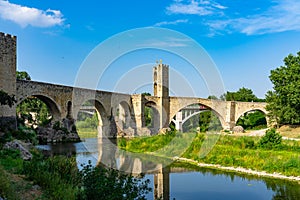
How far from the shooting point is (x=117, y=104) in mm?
39344

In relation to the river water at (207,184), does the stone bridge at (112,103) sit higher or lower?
higher

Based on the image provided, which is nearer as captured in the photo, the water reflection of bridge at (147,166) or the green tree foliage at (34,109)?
the water reflection of bridge at (147,166)

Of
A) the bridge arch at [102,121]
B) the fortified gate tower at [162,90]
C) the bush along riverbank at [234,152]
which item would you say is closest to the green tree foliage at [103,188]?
the bush along riverbank at [234,152]

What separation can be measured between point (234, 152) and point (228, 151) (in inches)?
→ 17.9

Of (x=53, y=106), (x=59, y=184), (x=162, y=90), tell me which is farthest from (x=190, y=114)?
(x=59, y=184)

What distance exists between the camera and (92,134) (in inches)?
1601

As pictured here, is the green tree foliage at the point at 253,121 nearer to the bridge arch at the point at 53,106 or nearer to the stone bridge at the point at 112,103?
the stone bridge at the point at 112,103

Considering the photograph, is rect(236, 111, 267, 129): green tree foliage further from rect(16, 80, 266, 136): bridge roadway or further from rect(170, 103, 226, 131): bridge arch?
rect(170, 103, 226, 131): bridge arch

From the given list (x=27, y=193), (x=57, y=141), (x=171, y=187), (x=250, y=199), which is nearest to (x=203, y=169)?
(x=171, y=187)

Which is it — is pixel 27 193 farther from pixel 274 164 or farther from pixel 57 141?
pixel 57 141

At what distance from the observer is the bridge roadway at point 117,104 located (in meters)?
27.0

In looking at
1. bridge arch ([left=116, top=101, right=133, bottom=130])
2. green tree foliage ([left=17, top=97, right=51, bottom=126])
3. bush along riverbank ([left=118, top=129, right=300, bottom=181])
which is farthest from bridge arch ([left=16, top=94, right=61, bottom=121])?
bridge arch ([left=116, top=101, right=133, bottom=130])

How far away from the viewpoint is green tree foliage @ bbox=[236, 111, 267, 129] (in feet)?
172

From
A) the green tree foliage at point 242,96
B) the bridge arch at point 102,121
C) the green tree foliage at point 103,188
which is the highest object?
the green tree foliage at point 242,96
